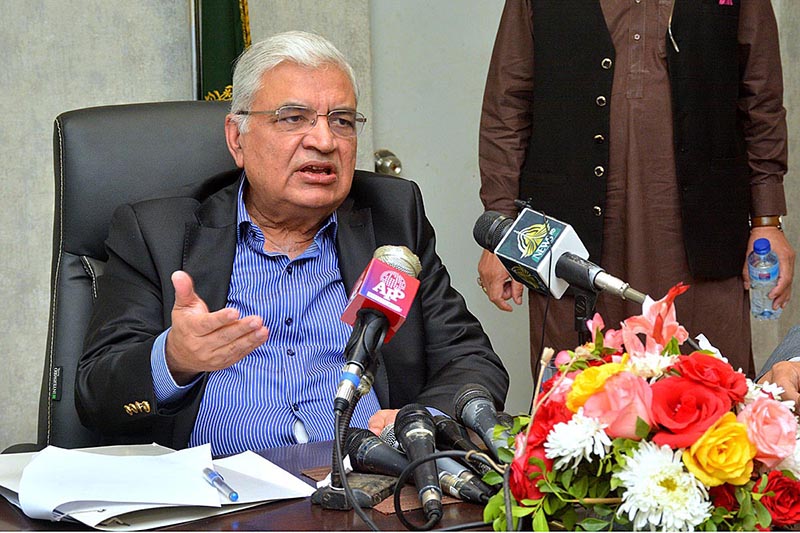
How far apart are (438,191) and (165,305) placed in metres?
1.73

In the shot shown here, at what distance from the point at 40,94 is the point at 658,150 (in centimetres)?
173

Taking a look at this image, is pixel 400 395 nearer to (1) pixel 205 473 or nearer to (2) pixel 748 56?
(1) pixel 205 473

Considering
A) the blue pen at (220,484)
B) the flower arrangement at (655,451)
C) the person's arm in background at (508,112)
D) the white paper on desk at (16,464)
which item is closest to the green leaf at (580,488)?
the flower arrangement at (655,451)

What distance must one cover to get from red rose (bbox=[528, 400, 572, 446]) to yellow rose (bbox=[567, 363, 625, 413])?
1 centimetres

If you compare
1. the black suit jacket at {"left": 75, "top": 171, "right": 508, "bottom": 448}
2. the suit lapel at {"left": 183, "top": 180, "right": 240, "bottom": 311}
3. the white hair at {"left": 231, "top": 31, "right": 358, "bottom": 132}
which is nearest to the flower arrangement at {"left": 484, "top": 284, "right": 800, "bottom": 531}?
the black suit jacket at {"left": 75, "top": 171, "right": 508, "bottom": 448}

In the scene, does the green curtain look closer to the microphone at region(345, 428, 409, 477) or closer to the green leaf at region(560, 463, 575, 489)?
the microphone at region(345, 428, 409, 477)

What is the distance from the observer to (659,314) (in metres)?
1.04

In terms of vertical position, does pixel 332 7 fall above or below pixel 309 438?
above

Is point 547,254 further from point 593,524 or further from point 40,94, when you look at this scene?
point 40,94

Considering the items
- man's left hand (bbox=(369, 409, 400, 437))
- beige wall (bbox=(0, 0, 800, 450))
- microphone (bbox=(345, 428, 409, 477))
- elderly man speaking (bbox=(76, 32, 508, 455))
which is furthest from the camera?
beige wall (bbox=(0, 0, 800, 450))

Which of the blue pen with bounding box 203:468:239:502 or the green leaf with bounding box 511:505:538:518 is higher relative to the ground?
the green leaf with bounding box 511:505:538:518

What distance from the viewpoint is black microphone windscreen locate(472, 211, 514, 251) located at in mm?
1378

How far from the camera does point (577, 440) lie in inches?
36.5

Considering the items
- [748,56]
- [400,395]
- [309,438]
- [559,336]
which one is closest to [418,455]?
[309,438]
